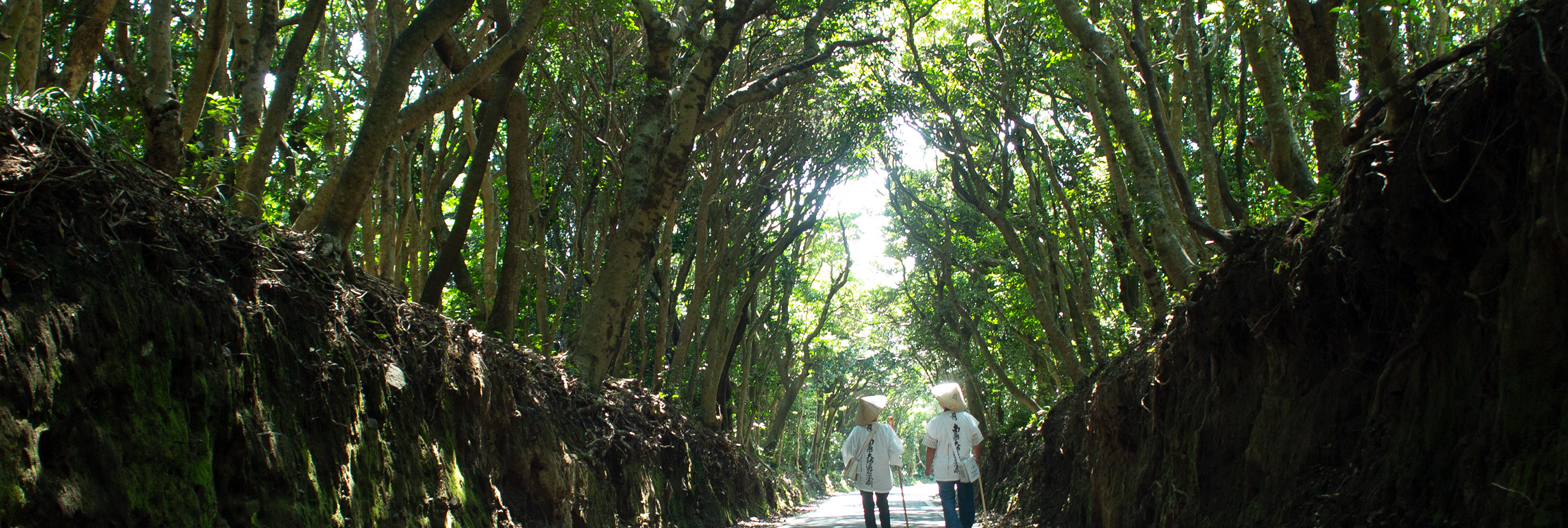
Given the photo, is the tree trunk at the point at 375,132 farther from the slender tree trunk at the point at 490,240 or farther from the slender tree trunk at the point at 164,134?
the slender tree trunk at the point at 490,240

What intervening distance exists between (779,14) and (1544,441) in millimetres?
10654

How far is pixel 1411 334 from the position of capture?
391 centimetres

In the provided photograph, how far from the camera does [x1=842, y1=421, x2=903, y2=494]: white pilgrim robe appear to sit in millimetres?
8859

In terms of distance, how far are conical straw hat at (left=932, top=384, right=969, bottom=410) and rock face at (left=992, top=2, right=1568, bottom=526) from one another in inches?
105

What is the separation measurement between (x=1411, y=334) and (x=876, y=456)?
5.59 meters

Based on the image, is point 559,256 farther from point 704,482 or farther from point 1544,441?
point 1544,441

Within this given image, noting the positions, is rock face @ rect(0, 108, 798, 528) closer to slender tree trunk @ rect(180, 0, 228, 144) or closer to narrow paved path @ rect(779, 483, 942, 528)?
slender tree trunk @ rect(180, 0, 228, 144)

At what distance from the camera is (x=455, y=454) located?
238 inches

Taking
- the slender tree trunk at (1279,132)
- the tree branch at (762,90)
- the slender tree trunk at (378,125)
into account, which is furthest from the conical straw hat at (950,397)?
the slender tree trunk at (378,125)

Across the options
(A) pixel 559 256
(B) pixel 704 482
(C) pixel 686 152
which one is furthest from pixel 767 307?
(C) pixel 686 152

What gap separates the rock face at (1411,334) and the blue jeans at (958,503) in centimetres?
236

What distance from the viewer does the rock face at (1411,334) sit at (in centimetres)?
309

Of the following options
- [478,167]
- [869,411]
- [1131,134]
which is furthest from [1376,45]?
[478,167]

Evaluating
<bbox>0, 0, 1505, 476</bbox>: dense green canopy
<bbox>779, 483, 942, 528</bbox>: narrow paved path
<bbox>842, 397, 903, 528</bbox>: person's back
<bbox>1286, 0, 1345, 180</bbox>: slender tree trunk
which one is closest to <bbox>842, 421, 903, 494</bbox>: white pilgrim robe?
<bbox>842, 397, 903, 528</bbox>: person's back
